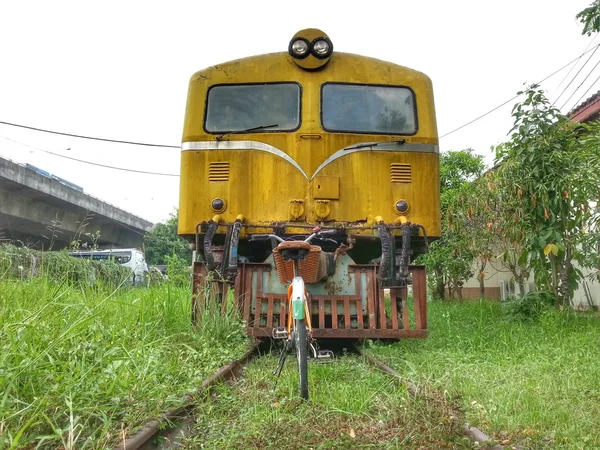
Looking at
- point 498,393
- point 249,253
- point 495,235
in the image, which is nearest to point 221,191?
point 249,253

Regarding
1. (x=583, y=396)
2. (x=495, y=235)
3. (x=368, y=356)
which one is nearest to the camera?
(x=583, y=396)

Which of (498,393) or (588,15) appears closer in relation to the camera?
(498,393)

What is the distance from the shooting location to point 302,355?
361cm

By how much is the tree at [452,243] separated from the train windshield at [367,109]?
7631mm

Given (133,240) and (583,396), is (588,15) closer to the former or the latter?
(583,396)

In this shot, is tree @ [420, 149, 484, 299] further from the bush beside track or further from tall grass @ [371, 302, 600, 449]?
the bush beside track

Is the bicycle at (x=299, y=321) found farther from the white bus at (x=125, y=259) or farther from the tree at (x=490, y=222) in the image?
the tree at (x=490, y=222)

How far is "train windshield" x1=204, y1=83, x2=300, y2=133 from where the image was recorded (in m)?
6.20

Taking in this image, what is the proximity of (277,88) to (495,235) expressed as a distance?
796 cm

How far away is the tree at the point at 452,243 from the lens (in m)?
16.8

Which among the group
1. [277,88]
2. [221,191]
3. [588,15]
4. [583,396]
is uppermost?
[588,15]

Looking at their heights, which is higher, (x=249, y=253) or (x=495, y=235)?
(x=495, y=235)

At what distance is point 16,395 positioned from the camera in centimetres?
275

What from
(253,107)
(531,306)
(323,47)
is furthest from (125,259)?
(531,306)
